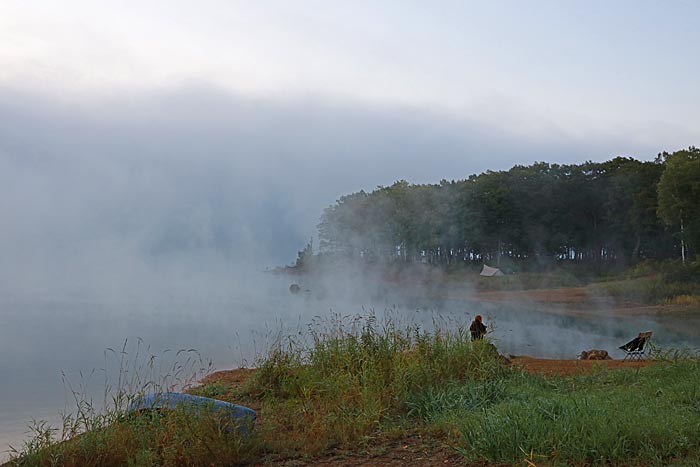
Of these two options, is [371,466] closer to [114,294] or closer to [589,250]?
[114,294]

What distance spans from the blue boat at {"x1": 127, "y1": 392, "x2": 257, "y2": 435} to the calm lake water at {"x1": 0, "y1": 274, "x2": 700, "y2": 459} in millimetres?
2795

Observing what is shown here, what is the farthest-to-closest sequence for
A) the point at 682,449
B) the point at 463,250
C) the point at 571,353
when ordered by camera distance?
the point at 463,250
the point at 571,353
the point at 682,449

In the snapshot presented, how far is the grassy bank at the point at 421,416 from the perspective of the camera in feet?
17.3

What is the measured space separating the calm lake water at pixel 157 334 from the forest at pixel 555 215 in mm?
11275

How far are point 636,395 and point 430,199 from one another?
60.1 metres

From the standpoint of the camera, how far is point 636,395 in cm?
725

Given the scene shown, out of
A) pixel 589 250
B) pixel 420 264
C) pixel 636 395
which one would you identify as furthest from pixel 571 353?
pixel 420 264

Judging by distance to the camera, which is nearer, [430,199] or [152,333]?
[152,333]

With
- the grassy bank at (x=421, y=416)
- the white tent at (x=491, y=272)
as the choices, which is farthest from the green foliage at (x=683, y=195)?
the grassy bank at (x=421, y=416)

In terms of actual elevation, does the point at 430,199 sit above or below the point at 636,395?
above

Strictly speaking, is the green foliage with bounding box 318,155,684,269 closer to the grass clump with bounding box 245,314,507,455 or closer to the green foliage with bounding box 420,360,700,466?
the grass clump with bounding box 245,314,507,455

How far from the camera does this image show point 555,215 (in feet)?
177

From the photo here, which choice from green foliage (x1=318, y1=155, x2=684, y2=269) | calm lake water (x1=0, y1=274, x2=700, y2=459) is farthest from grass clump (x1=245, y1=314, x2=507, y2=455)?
green foliage (x1=318, y1=155, x2=684, y2=269)

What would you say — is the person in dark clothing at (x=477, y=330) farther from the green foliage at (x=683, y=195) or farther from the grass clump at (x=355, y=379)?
the green foliage at (x=683, y=195)
